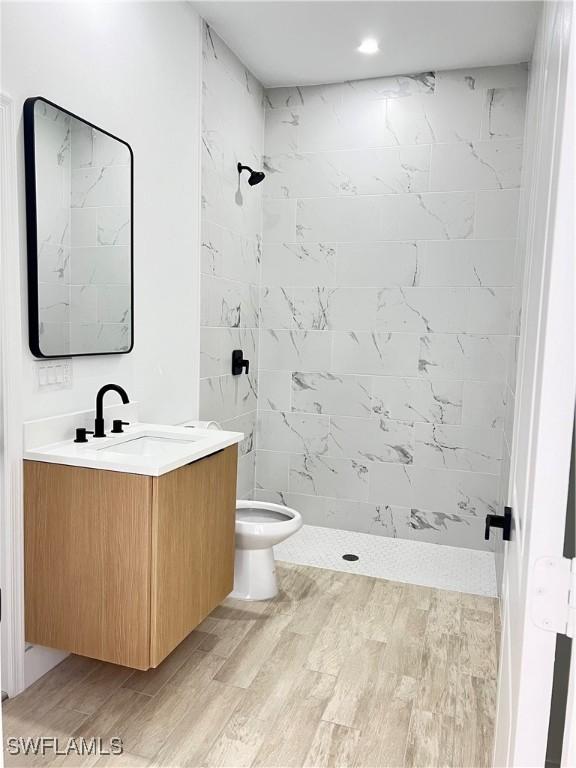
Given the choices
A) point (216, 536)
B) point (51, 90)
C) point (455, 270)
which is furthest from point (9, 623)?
point (455, 270)

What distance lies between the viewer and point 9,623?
2043 mm

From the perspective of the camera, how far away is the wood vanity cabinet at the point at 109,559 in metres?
1.92

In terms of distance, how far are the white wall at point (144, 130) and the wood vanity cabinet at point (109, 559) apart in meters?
0.35

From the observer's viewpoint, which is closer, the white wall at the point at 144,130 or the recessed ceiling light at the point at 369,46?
the white wall at the point at 144,130

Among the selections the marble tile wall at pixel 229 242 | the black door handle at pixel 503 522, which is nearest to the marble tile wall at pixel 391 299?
the marble tile wall at pixel 229 242

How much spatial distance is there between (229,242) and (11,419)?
1.81 m

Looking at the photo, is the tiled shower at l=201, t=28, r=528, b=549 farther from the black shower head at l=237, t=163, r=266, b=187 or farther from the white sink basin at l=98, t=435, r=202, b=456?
the white sink basin at l=98, t=435, r=202, b=456

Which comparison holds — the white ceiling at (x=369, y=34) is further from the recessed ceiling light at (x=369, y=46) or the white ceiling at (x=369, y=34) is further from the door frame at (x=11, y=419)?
the door frame at (x=11, y=419)

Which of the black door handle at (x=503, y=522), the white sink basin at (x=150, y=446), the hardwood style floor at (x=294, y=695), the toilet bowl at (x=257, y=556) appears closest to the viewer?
the black door handle at (x=503, y=522)

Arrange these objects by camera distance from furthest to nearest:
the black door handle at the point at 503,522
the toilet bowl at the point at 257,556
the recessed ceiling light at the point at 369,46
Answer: the recessed ceiling light at the point at 369,46 < the toilet bowl at the point at 257,556 < the black door handle at the point at 503,522

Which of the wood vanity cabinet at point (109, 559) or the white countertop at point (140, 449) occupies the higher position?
the white countertop at point (140, 449)

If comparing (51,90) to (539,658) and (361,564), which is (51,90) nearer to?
(539,658)

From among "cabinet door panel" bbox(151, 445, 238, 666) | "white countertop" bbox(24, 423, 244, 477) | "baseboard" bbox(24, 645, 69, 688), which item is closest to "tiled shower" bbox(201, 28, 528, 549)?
"white countertop" bbox(24, 423, 244, 477)

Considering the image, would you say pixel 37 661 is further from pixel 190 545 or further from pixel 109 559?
pixel 190 545
